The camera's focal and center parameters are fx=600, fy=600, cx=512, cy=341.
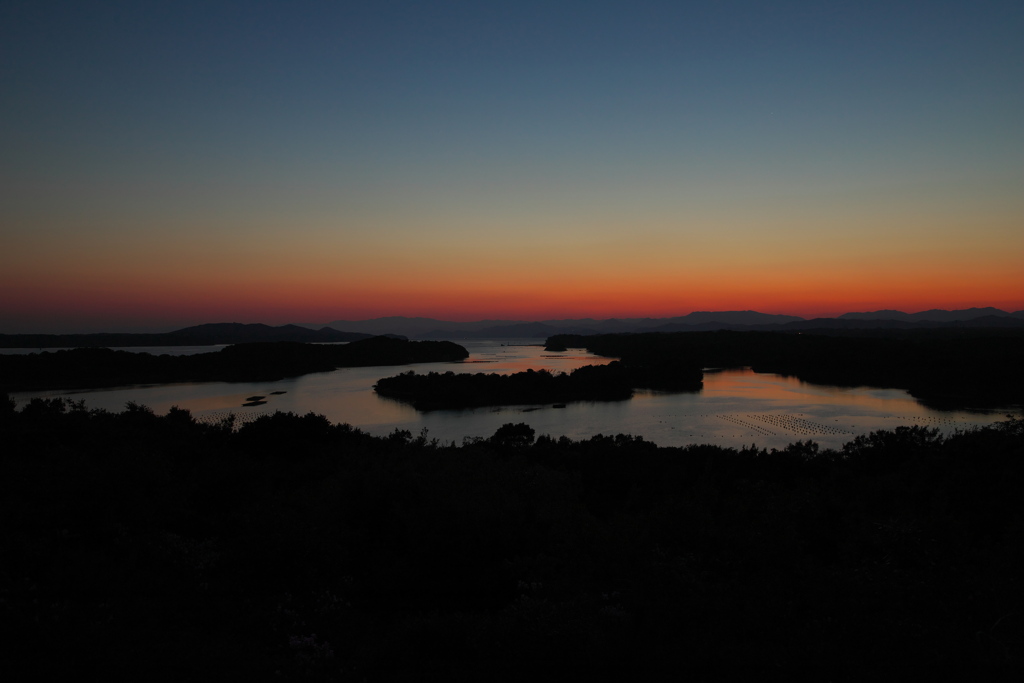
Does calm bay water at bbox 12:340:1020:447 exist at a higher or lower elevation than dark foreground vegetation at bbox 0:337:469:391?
lower

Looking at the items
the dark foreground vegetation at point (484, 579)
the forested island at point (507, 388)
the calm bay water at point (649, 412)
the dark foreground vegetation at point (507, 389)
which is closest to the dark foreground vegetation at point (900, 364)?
the calm bay water at point (649, 412)

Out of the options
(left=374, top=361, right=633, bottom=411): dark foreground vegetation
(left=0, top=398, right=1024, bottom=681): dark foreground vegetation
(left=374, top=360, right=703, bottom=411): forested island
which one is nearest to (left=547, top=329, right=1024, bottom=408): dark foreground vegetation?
(left=374, top=360, right=703, bottom=411): forested island

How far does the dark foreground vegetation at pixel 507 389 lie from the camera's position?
3691 cm

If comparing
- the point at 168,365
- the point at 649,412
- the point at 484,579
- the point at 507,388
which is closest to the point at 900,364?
the point at 649,412

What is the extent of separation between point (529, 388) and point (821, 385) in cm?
2249

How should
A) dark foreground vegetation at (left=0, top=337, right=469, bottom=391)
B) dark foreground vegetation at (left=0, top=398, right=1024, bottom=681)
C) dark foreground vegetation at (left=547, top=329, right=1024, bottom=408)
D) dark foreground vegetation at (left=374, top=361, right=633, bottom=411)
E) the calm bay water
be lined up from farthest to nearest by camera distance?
dark foreground vegetation at (left=0, top=337, right=469, bottom=391) → dark foreground vegetation at (left=374, top=361, right=633, bottom=411) → dark foreground vegetation at (left=547, top=329, right=1024, bottom=408) → the calm bay water → dark foreground vegetation at (left=0, top=398, right=1024, bottom=681)

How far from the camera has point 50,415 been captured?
11641mm

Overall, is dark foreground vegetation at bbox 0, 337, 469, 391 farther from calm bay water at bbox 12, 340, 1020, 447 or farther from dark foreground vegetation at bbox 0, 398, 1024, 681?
dark foreground vegetation at bbox 0, 398, 1024, 681

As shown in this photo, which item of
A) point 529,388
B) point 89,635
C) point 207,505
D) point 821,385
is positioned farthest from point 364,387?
point 89,635

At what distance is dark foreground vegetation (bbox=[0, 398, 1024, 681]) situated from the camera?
3.37 m

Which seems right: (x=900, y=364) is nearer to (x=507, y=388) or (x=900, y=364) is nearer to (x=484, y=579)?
(x=507, y=388)

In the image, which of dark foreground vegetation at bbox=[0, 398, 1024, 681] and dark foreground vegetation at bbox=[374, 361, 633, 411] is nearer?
dark foreground vegetation at bbox=[0, 398, 1024, 681]

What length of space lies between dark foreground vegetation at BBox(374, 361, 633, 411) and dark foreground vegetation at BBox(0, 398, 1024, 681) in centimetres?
2903

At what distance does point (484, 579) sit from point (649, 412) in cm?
2811
